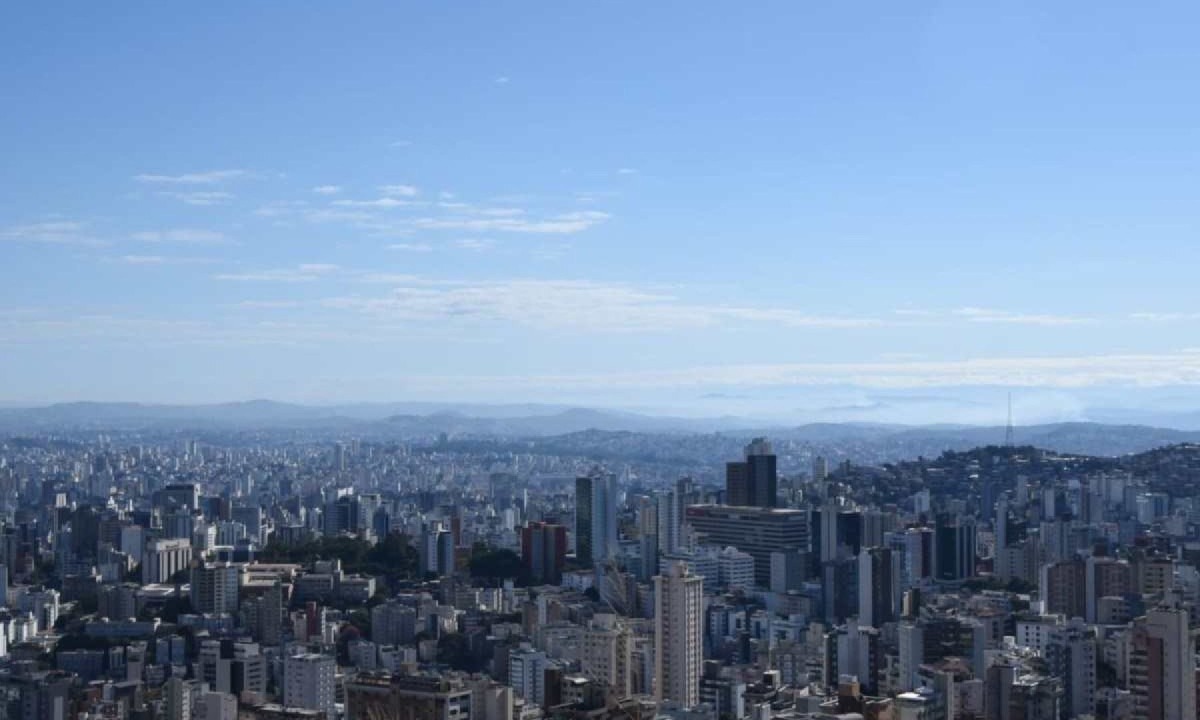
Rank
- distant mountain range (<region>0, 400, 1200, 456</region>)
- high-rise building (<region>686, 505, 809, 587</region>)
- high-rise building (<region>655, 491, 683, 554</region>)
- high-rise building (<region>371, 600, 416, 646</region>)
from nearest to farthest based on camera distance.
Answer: high-rise building (<region>371, 600, 416, 646</region>), high-rise building (<region>686, 505, 809, 587</region>), high-rise building (<region>655, 491, 683, 554</region>), distant mountain range (<region>0, 400, 1200, 456</region>)

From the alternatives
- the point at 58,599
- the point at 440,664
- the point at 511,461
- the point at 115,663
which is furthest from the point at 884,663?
the point at 511,461

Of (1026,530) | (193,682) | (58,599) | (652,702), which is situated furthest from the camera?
(1026,530)

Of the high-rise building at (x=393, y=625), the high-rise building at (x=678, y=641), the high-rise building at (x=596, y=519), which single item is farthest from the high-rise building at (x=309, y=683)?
the high-rise building at (x=596, y=519)

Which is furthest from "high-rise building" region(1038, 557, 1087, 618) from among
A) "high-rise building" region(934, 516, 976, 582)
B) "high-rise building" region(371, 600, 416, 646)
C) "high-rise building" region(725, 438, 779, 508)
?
"high-rise building" region(725, 438, 779, 508)

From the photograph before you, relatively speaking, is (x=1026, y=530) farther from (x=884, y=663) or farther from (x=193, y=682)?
(x=193, y=682)

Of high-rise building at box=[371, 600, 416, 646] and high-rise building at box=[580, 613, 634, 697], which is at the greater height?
high-rise building at box=[580, 613, 634, 697]

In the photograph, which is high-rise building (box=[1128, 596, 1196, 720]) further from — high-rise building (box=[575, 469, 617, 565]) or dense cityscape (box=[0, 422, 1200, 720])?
high-rise building (box=[575, 469, 617, 565])

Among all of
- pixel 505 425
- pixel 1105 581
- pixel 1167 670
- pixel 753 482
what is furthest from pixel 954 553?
pixel 505 425
